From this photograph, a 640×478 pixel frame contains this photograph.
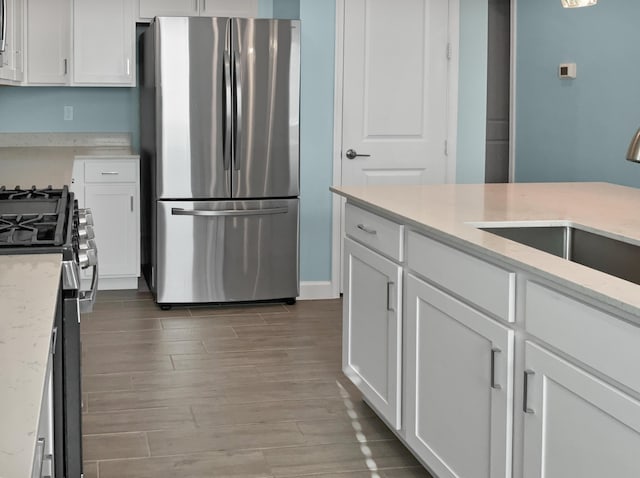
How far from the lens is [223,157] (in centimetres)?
550

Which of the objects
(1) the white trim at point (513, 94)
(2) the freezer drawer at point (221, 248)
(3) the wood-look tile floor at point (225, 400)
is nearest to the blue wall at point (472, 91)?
(1) the white trim at point (513, 94)

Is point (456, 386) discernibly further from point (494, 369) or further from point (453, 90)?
point (453, 90)

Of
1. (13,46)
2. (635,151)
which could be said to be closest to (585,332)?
(635,151)

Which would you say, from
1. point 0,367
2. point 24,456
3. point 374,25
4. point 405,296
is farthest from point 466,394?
point 374,25

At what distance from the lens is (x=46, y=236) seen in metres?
2.36

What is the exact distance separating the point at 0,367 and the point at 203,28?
14.7 ft

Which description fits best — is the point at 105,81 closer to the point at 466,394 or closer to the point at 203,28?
the point at 203,28

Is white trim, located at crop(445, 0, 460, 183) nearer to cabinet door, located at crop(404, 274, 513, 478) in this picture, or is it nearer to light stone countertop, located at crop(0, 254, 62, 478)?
cabinet door, located at crop(404, 274, 513, 478)

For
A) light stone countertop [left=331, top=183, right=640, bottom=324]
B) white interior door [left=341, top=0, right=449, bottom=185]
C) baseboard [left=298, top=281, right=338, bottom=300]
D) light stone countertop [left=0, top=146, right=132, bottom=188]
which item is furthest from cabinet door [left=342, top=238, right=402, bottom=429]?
white interior door [left=341, top=0, right=449, bottom=185]

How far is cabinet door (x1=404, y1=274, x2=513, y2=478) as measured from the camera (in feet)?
7.47

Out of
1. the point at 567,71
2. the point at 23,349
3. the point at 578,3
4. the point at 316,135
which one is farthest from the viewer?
the point at 316,135

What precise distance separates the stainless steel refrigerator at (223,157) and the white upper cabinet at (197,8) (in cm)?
44

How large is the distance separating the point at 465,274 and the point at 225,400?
5.70 feet

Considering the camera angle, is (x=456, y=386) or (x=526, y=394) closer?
(x=526, y=394)
